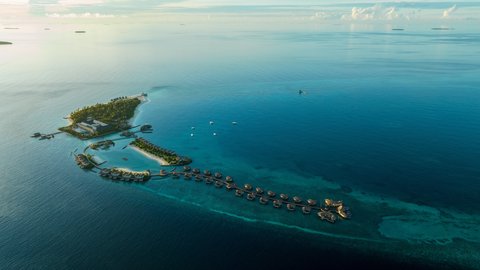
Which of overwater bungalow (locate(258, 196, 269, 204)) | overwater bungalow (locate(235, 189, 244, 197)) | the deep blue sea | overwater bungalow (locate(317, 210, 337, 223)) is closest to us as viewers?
the deep blue sea

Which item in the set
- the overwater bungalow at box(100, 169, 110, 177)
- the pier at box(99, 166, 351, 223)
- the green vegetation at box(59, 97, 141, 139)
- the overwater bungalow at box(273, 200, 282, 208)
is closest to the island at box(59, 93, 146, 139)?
the green vegetation at box(59, 97, 141, 139)

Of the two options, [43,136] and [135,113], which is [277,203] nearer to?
[43,136]

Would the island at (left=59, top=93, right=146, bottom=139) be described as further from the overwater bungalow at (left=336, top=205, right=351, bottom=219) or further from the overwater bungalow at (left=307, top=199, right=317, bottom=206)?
the overwater bungalow at (left=336, top=205, right=351, bottom=219)

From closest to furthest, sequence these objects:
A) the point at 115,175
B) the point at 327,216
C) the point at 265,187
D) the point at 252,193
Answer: the point at 327,216 < the point at 252,193 < the point at 265,187 < the point at 115,175

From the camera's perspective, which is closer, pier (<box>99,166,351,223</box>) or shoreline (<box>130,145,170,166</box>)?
pier (<box>99,166,351,223</box>)

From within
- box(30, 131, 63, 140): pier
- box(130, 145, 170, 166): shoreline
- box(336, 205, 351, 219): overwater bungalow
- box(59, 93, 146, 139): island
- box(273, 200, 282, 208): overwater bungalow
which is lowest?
box(336, 205, 351, 219): overwater bungalow

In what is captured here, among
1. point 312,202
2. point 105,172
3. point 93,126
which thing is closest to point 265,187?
point 312,202

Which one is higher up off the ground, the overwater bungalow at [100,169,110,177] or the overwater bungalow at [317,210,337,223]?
the overwater bungalow at [100,169,110,177]

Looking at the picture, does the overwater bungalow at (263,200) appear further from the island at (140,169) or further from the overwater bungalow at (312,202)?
the overwater bungalow at (312,202)

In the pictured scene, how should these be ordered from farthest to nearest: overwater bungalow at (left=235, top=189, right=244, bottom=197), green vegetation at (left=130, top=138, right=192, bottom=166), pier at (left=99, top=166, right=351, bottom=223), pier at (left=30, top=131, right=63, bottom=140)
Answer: pier at (left=30, top=131, right=63, bottom=140) < green vegetation at (left=130, top=138, right=192, bottom=166) < overwater bungalow at (left=235, top=189, right=244, bottom=197) < pier at (left=99, top=166, right=351, bottom=223)
